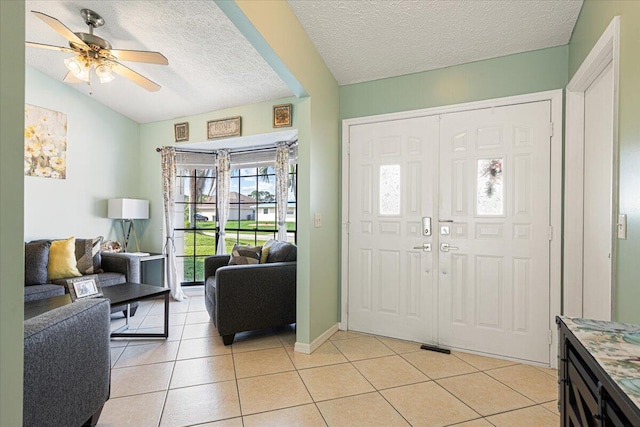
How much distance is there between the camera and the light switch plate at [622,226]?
1533 mm

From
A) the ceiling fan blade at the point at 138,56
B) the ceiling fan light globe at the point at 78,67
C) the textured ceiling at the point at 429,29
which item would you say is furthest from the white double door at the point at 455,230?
the ceiling fan light globe at the point at 78,67

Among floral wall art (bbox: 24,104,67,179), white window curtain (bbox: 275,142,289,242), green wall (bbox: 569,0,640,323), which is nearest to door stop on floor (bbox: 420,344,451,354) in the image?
green wall (bbox: 569,0,640,323)

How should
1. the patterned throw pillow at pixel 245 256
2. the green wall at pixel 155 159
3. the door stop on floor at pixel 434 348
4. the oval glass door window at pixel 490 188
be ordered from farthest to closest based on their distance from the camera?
1. the green wall at pixel 155 159
2. the patterned throw pillow at pixel 245 256
3. the door stop on floor at pixel 434 348
4. the oval glass door window at pixel 490 188

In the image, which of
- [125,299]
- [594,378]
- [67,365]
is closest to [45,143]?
[125,299]

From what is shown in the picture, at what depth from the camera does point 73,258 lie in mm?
3607

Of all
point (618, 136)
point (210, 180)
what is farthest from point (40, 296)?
point (618, 136)

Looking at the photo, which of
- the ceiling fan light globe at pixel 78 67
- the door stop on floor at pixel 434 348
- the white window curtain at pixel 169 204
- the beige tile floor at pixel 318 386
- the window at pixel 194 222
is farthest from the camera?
the window at pixel 194 222

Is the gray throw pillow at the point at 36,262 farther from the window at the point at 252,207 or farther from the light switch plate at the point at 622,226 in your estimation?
the light switch plate at the point at 622,226

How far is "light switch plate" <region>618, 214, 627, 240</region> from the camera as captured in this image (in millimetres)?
1533

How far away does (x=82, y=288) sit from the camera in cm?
257

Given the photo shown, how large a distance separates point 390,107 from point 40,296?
154 inches

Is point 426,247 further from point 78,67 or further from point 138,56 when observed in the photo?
point 78,67

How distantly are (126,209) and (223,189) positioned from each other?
1296mm
